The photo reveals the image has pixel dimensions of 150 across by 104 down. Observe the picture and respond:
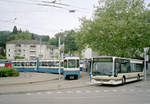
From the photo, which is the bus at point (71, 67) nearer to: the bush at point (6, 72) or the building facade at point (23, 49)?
the bush at point (6, 72)

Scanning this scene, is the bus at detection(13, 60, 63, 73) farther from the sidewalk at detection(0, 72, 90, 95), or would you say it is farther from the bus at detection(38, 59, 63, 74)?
the sidewalk at detection(0, 72, 90, 95)

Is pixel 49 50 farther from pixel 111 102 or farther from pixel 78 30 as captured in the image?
pixel 111 102

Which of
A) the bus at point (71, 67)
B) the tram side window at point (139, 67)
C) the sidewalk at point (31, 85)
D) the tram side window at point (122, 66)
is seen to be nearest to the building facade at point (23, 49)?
the bus at point (71, 67)

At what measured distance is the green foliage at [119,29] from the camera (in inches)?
999

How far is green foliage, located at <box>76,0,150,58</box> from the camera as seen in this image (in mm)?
25370

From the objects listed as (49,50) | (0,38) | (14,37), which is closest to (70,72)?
(49,50)

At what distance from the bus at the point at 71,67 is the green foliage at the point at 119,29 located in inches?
208

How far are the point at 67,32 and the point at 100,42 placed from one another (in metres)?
68.7

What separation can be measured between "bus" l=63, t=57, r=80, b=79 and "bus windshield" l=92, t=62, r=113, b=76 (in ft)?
23.6

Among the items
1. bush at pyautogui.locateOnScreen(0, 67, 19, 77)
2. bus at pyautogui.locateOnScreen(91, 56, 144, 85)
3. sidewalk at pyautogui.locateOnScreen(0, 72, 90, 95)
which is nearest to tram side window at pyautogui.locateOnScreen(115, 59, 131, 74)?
bus at pyautogui.locateOnScreen(91, 56, 144, 85)

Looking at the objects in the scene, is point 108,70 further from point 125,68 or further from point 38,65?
point 38,65

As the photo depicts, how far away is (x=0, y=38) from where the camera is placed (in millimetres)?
105000

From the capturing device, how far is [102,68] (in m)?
16.4

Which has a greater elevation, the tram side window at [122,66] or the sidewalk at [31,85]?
the tram side window at [122,66]
